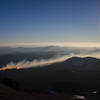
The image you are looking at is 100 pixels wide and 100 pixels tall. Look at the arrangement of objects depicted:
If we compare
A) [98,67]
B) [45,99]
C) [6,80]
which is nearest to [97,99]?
[45,99]

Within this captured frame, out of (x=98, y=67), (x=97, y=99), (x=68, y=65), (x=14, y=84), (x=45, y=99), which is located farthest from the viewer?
(x=68, y=65)

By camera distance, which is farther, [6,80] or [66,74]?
[66,74]

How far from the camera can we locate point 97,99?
41.1 m

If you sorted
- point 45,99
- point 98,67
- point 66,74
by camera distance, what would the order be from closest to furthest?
point 45,99 → point 66,74 → point 98,67

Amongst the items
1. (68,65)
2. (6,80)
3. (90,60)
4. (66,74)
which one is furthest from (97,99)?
(90,60)

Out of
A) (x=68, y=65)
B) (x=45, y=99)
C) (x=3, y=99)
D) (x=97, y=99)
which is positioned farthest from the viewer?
(x=68, y=65)

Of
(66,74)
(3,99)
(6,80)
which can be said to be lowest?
(66,74)

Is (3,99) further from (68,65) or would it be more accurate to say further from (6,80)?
(68,65)

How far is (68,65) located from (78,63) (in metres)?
10.4

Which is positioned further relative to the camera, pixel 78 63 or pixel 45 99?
pixel 78 63

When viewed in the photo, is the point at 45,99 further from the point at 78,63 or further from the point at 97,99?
the point at 78,63

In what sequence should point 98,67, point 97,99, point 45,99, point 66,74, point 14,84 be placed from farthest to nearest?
point 98,67 < point 66,74 < point 14,84 < point 97,99 < point 45,99

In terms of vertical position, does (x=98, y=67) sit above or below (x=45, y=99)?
below

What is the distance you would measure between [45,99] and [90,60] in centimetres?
11877
